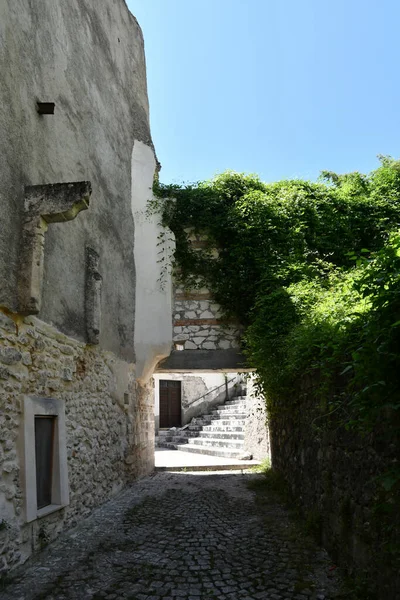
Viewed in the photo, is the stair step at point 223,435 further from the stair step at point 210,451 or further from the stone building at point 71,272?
the stone building at point 71,272

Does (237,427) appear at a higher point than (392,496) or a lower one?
lower

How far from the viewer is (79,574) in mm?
3332

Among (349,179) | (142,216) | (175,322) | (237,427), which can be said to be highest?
(349,179)

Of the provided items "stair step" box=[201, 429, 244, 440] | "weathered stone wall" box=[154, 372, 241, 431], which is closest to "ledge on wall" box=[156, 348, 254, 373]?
"stair step" box=[201, 429, 244, 440]

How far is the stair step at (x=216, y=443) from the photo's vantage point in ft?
38.7

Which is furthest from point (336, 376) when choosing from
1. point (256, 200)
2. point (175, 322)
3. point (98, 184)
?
point (256, 200)

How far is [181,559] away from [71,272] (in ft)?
9.98

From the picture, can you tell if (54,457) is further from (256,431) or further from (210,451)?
(210,451)

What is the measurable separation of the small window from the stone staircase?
23.2 ft

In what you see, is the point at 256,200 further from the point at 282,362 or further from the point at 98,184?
the point at 282,362

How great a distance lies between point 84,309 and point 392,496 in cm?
388

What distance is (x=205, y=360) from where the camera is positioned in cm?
837

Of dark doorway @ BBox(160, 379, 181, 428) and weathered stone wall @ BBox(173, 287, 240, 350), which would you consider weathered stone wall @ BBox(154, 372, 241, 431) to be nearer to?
dark doorway @ BBox(160, 379, 181, 428)

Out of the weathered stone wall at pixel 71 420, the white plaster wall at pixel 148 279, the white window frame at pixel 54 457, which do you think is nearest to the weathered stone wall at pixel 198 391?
the weathered stone wall at pixel 71 420
